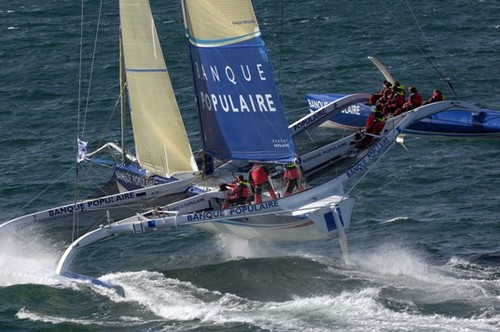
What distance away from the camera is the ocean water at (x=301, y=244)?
71.9 ft

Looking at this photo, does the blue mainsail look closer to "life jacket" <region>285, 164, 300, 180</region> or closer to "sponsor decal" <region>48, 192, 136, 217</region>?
"life jacket" <region>285, 164, 300, 180</region>

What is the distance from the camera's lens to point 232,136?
81.4ft

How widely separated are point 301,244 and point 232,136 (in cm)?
285

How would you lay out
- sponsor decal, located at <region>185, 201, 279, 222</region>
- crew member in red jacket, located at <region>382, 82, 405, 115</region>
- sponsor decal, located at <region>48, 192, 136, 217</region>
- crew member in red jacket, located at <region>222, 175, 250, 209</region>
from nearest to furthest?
1. sponsor decal, located at <region>185, 201, 279, 222</region>
2. crew member in red jacket, located at <region>222, 175, 250, 209</region>
3. sponsor decal, located at <region>48, 192, 136, 217</region>
4. crew member in red jacket, located at <region>382, 82, 405, 115</region>

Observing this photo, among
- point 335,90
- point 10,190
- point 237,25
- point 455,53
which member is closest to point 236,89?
point 237,25

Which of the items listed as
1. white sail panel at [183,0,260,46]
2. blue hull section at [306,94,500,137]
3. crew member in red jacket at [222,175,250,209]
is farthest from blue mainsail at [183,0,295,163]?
blue hull section at [306,94,500,137]

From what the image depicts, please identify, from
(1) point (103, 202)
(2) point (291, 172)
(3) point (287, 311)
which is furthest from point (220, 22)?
(3) point (287, 311)

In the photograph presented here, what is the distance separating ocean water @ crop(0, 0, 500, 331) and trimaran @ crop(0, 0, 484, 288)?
3.25 feet

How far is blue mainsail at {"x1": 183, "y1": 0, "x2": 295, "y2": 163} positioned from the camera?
23.5 metres

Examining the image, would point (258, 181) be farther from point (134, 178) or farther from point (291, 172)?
point (134, 178)

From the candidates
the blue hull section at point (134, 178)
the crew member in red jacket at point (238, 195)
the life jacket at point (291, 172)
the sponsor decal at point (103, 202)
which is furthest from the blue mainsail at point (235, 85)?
the sponsor decal at point (103, 202)

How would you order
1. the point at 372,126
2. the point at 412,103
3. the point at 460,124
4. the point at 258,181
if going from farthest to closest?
the point at 460,124
the point at 412,103
the point at 372,126
the point at 258,181

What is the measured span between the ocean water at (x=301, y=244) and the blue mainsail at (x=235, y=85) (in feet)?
7.31

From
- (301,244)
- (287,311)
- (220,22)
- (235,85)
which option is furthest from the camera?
(301,244)
